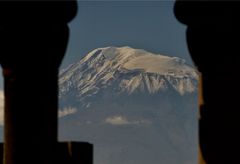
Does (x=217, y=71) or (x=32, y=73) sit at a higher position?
(x=217, y=71)

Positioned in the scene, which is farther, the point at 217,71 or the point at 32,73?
the point at 32,73

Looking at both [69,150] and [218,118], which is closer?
[218,118]

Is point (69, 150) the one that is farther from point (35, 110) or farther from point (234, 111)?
point (234, 111)

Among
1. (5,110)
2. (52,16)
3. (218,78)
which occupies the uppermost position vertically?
(52,16)

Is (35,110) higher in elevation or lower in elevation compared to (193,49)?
lower

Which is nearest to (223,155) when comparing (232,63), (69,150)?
(232,63)

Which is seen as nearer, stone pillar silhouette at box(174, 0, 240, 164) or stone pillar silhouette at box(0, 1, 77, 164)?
stone pillar silhouette at box(174, 0, 240, 164)

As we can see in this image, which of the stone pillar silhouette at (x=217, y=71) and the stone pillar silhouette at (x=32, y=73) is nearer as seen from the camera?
the stone pillar silhouette at (x=217, y=71)
